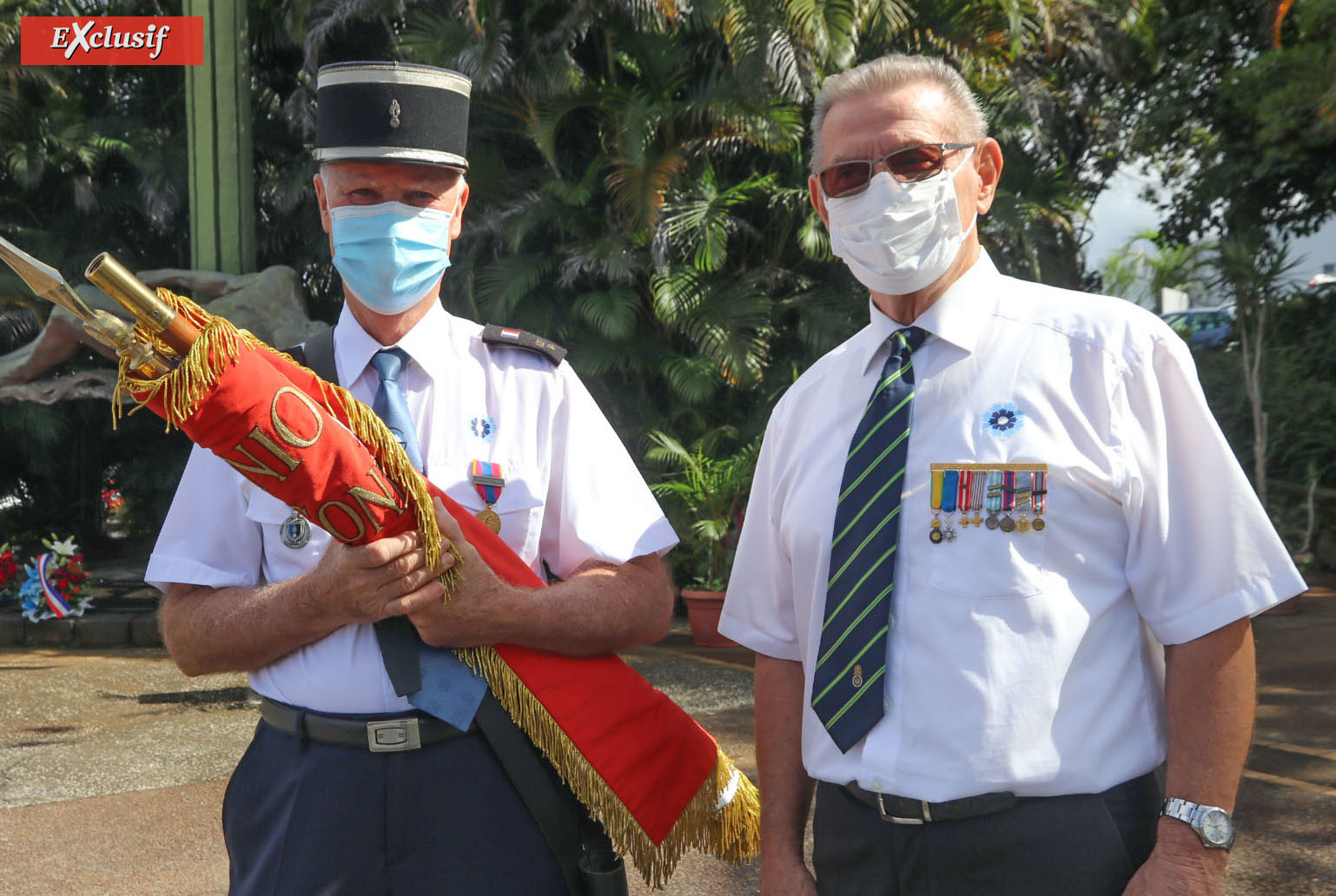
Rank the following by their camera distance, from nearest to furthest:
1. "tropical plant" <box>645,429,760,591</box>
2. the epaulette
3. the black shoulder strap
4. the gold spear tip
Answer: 1. the gold spear tip
2. the black shoulder strap
3. the epaulette
4. "tropical plant" <box>645,429,760,591</box>

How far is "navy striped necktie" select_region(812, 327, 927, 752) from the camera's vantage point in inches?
71.3

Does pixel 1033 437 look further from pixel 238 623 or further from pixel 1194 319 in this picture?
pixel 1194 319

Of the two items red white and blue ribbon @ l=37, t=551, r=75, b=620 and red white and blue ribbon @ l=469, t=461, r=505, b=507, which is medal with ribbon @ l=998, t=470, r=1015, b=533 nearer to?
red white and blue ribbon @ l=469, t=461, r=505, b=507

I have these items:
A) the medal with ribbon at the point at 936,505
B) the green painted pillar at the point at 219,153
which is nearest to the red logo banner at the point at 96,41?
the green painted pillar at the point at 219,153

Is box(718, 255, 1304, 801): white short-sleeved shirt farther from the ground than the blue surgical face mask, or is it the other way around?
the blue surgical face mask

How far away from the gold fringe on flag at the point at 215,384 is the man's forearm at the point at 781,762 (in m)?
0.59

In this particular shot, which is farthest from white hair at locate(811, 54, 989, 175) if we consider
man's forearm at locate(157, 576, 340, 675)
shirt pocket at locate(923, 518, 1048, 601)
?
man's forearm at locate(157, 576, 340, 675)

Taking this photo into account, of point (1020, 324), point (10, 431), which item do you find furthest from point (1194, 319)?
point (1020, 324)

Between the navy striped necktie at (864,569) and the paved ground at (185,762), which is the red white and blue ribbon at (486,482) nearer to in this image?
the navy striped necktie at (864,569)

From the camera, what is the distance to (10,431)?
1193cm

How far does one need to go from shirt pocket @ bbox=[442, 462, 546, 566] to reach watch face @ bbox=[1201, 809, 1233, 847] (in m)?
1.13

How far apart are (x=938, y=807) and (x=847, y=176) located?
40.2 inches

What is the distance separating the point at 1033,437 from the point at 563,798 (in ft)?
3.11

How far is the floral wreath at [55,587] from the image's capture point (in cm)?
873
